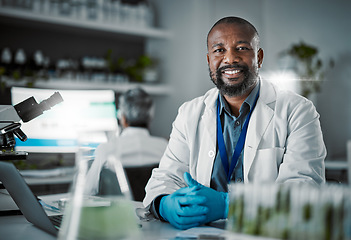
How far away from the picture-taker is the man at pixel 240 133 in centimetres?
125

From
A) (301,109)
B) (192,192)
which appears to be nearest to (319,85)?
(301,109)

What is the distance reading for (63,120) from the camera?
238 cm

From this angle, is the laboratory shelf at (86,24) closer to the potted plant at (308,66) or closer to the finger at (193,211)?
the potted plant at (308,66)

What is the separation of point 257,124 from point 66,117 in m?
1.42

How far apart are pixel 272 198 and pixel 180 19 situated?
357 centimetres

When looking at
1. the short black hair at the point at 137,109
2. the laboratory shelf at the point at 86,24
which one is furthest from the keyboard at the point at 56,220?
the laboratory shelf at the point at 86,24

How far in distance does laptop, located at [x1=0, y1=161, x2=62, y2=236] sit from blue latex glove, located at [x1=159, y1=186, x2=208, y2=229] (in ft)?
0.96

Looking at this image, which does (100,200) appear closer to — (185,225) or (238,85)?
(185,225)

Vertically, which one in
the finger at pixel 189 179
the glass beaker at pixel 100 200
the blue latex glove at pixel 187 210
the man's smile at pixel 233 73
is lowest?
the blue latex glove at pixel 187 210

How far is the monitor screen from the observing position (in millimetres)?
2287

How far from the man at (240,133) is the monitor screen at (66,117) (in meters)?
1.03

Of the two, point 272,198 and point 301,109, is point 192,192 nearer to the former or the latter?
point 272,198

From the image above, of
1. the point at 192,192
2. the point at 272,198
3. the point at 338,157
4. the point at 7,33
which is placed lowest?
the point at 338,157

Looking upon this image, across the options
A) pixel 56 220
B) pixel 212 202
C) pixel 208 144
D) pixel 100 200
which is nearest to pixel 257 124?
A: pixel 208 144
